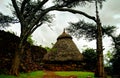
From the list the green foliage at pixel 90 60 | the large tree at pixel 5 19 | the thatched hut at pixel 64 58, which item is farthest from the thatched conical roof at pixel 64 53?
the large tree at pixel 5 19

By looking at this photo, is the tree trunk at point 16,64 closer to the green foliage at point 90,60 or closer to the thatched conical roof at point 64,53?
the green foliage at point 90,60

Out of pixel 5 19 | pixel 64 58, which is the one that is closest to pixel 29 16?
pixel 5 19


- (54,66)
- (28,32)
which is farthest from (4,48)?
(54,66)

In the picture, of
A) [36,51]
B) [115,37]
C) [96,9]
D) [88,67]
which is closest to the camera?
[96,9]

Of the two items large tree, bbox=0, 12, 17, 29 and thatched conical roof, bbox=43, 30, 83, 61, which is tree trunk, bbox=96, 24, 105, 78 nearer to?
large tree, bbox=0, 12, 17, 29

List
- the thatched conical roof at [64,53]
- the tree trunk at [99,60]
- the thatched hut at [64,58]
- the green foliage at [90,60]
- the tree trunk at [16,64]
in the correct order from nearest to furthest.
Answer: the tree trunk at [16,64], the tree trunk at [99,60], the green foliage at [90,60], the thatched hut at [64,58], the thatched conical roof at [64,53]

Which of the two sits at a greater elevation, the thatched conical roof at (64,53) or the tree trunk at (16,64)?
the thatched conical roof at (64,53)

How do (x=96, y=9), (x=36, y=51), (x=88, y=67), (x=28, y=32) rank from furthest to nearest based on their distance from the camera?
(x=36, y=51)
(x=88, y=67)
(x=96, y=9)
(x=28, y=32)

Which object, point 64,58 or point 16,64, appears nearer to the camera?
point 16,64

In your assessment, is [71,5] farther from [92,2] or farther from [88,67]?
[88,67]

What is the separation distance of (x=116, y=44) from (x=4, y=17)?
38.4ft

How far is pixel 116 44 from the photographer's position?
24.8 meters

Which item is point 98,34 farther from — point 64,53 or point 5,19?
point 64,53

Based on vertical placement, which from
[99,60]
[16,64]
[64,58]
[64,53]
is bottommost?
[16,64]
